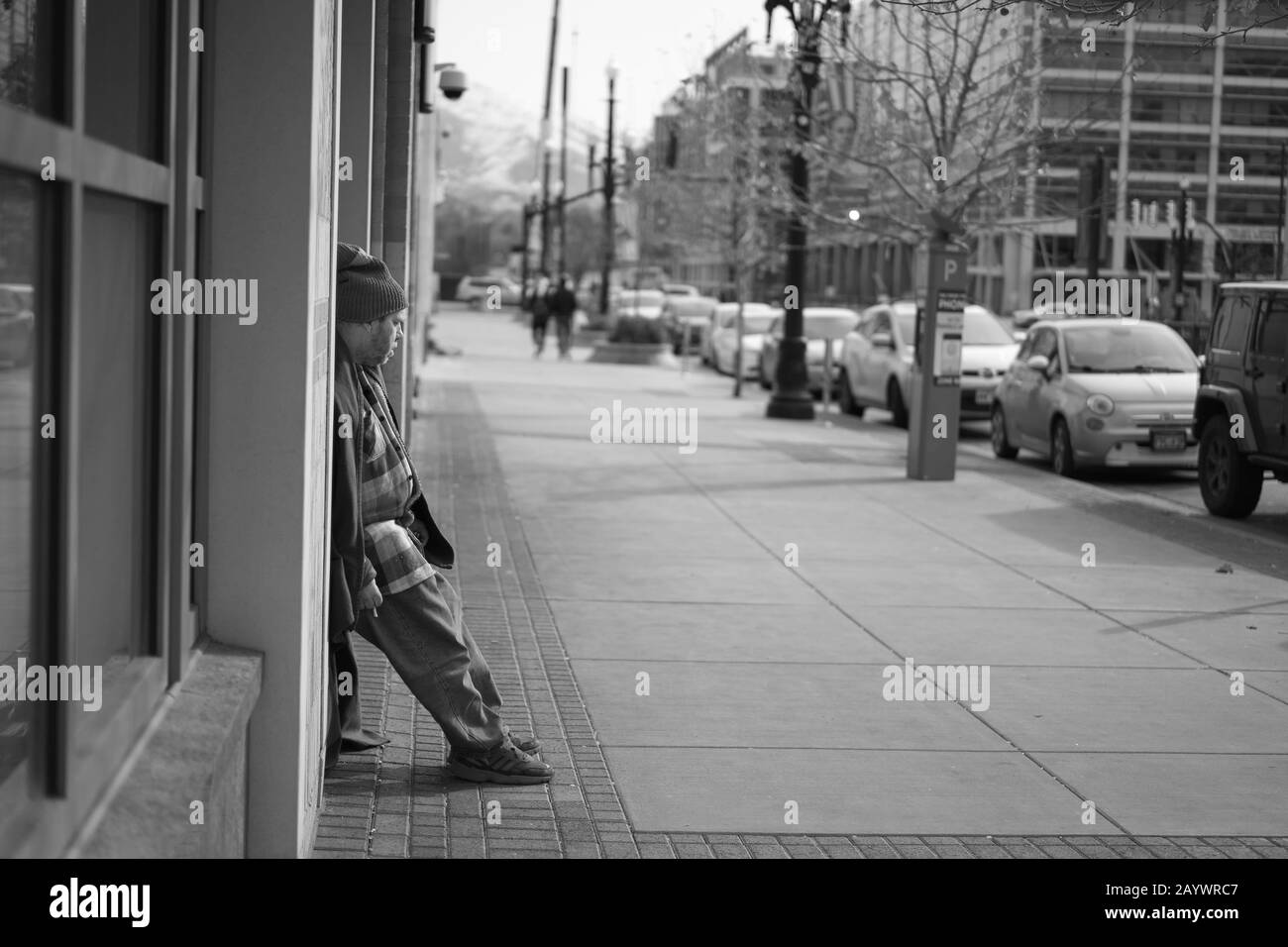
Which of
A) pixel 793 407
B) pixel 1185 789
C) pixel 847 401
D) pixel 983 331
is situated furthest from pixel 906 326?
pixel 1185 789

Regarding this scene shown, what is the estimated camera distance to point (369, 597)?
534cm

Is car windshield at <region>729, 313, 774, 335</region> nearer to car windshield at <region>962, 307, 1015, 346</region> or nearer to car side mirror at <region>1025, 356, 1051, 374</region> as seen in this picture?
car windshield at <region>962, 307, 1015, 346</region>

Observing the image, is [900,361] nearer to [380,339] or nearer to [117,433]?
[380,339]

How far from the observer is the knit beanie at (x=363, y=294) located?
5.35 m

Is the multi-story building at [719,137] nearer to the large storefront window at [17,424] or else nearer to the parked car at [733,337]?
the parked car at [733,337]

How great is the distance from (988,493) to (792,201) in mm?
5568

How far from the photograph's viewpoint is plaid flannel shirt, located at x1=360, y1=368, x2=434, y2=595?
18.1ft

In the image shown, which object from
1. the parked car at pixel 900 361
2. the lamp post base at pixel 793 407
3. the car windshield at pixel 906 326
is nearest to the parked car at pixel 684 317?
the parked car at pixel 900 361

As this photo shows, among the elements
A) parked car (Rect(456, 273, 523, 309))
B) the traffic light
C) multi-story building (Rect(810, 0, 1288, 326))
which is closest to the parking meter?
multi-story building (Rect(810, 0, 1288, 326))

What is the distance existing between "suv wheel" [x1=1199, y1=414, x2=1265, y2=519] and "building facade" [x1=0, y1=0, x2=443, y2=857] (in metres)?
10.0

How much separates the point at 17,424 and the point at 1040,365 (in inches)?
623

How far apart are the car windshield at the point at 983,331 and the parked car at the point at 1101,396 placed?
14.9ft
